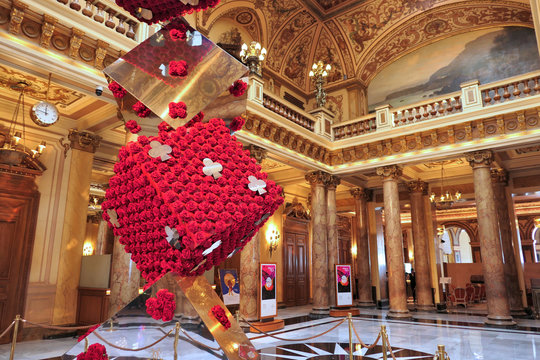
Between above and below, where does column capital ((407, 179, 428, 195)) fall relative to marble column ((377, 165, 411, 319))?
above

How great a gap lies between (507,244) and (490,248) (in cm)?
284

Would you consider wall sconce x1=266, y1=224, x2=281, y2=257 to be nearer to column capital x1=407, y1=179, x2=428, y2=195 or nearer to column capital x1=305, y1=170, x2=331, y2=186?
column capital x1=305, y1=170, x2=331, y2=186

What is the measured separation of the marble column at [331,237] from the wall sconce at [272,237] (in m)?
2.49

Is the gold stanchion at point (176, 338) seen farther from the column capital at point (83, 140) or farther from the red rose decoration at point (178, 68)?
the column capital at point (83, 140)

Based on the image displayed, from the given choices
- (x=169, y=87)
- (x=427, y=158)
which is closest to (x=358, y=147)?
(x=427, y=158)

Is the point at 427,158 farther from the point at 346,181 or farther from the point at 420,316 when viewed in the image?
the point at 420,316

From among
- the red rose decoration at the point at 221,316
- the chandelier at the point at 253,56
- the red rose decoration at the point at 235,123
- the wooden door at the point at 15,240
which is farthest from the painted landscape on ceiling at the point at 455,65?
the red rose decoration at the point at 221,316

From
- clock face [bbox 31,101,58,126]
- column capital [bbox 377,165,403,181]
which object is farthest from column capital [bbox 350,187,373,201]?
clock face [bbox 31,101,58,126]

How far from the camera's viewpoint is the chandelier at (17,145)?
6863 mm

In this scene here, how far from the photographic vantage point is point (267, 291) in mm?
8828

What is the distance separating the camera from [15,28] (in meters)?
5.27

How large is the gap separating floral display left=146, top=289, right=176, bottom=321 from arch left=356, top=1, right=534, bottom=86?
1328 centimetres

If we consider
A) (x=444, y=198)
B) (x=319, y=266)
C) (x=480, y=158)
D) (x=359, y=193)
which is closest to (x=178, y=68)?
(x=319, y=266)

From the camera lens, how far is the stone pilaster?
7977 millimetres
